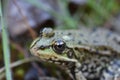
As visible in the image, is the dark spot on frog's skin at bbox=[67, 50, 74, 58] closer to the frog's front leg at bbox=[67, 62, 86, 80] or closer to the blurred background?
the frog's front leg at bbox=[67, 62, 86, 80]

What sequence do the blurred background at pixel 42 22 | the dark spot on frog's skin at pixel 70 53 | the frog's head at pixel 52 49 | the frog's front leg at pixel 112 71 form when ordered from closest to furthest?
the frog's head at pixel 52 49 < the dark spot on frog's skin at pixel 70 53 < the frog's front leg at pixel 112 71 < the blurred background at pixel 42 22

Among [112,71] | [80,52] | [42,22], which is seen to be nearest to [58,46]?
[80,52]

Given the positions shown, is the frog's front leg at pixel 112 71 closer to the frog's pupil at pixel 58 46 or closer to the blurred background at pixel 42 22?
the blurred background at pixel 42 22

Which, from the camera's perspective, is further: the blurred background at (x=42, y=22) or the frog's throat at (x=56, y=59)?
the blurred background at (x=42, y=22)

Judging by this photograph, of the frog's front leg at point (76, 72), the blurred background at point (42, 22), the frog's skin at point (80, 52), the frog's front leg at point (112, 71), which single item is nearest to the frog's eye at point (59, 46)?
the frog's skin at point (80, 52)

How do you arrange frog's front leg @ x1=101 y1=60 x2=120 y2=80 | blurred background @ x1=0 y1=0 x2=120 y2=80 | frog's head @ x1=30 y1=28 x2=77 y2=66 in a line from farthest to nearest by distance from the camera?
blurred background @ x1=0 y1=0 x2=120 y2=80 < frog's front leg @ x1=101 y1=60 x2=120 y2=80 < frog's head @ x1=30 y1=28 x2=77 y2=66

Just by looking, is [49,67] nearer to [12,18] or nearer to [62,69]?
[62,69]

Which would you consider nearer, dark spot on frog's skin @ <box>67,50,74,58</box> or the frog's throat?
the frog's throat

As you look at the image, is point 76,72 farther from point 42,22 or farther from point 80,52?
point 42,22

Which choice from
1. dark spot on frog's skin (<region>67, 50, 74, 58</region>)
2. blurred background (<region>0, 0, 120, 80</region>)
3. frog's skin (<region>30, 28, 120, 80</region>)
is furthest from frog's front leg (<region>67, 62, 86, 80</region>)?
blurred background (<region>0, 0, 120, 80</region>)
